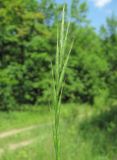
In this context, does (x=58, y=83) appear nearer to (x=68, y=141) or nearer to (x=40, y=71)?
(x=68, y=141)

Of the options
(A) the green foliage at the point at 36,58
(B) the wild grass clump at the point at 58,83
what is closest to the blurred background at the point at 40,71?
(A) the green foliage at the point at 36,58

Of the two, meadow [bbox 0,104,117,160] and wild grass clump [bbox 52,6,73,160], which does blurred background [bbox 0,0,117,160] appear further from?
wild grass clump [bbox 52,6,73,160]

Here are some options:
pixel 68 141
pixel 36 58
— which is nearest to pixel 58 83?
pixel 68 141

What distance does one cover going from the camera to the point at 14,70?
19844 mm

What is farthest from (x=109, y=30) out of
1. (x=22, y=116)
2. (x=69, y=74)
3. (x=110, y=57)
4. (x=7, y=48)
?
(x=22, y=116)

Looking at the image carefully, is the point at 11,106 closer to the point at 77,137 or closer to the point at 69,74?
the point at 69,74

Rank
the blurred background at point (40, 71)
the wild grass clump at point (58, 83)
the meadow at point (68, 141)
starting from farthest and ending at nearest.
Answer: the blurred background at point (40, 71) < the meadow at point (68, 141) < the wild grass clump at point (58, 83)

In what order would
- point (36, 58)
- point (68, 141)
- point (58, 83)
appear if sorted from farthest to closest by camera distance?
1. point (36, 58)
2. point (68, 141)
3. point (58, 83)

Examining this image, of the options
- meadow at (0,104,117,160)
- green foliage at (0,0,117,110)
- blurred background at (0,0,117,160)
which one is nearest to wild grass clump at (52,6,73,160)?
meadow at (0,104,117,160)

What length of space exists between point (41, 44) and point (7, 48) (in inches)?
64.6

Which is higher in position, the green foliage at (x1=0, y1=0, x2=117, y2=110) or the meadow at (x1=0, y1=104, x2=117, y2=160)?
the meadow at (x1=0, y1=104, x2=117, y2=160)

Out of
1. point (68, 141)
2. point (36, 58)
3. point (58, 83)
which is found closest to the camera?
point (58, 83)

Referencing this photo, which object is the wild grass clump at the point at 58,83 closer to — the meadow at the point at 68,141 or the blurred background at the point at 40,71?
the meadow at the point at 68,141

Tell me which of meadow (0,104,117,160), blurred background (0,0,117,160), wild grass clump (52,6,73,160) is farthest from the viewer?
blurred background (0,0,117,160)
